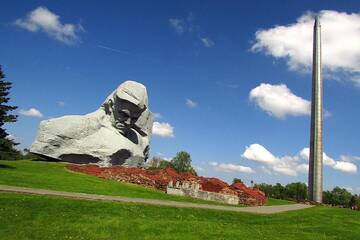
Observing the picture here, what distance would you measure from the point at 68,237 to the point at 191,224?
5.21 metres

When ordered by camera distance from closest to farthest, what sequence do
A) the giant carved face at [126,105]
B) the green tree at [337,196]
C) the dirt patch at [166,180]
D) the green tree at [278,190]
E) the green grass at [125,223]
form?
1. the green grass at [125,223]
2. the dirt patch at [166,180]
3. the giant carved face at [126,105]
4. the green tree at [278,190]
5. the green tree at [337,196]

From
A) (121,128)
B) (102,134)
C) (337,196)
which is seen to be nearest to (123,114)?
(121,128)

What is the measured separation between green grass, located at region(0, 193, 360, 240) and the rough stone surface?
24.9 meters

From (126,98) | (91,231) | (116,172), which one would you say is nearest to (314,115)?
(126,98)

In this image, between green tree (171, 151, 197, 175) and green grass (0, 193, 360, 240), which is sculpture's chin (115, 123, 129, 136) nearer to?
green grass (0, 193, 360, 240)

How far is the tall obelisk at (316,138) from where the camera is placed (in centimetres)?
5250

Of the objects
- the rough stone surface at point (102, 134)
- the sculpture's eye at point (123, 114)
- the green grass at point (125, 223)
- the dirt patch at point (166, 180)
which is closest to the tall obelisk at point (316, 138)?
the dirt patch at point (166, 180)

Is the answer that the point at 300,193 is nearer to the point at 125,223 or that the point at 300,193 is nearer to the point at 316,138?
the point at 316,138

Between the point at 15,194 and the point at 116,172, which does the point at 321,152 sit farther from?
the point at 15,194

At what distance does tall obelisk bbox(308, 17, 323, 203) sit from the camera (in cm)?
5250

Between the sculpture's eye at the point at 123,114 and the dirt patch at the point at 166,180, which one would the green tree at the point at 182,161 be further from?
the dirt patch at the point at 166,180

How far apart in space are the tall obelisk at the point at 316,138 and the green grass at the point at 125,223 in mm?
33002

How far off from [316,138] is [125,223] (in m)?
41.9

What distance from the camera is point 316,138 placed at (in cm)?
5269
